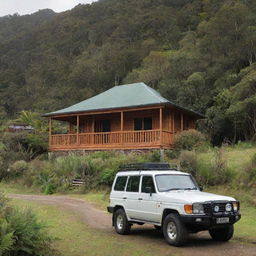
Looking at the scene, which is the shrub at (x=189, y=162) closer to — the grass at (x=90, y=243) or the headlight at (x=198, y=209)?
the grass at (x=90, y=243)

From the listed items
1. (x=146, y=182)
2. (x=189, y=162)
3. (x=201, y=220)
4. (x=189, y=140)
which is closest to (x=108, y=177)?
(x=189, y=162)

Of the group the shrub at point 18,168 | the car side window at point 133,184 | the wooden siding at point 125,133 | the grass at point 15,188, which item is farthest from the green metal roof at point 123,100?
the car side window at point 133,184

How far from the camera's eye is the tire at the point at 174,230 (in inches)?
366

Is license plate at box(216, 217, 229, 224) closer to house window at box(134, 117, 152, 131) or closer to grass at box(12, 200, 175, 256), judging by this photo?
grass at box(12, 200, 175, 256)

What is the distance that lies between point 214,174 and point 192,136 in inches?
265

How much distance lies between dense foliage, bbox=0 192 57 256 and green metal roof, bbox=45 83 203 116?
17906 mm

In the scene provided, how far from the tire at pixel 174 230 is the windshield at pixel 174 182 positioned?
38.0 inches

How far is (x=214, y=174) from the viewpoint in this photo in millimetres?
18578

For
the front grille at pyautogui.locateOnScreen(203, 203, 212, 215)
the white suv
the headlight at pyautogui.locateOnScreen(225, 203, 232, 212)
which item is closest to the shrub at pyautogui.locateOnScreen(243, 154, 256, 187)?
the white suv

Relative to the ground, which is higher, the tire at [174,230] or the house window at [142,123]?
the house window at [142,123]

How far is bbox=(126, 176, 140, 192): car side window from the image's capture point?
11.3 metres

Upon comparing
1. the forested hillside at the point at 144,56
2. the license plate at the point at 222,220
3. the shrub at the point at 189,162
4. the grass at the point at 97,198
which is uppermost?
the forested hillside at the point at 144,56

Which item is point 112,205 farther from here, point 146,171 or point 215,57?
point 215,57

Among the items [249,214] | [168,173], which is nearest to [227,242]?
[168,173]
